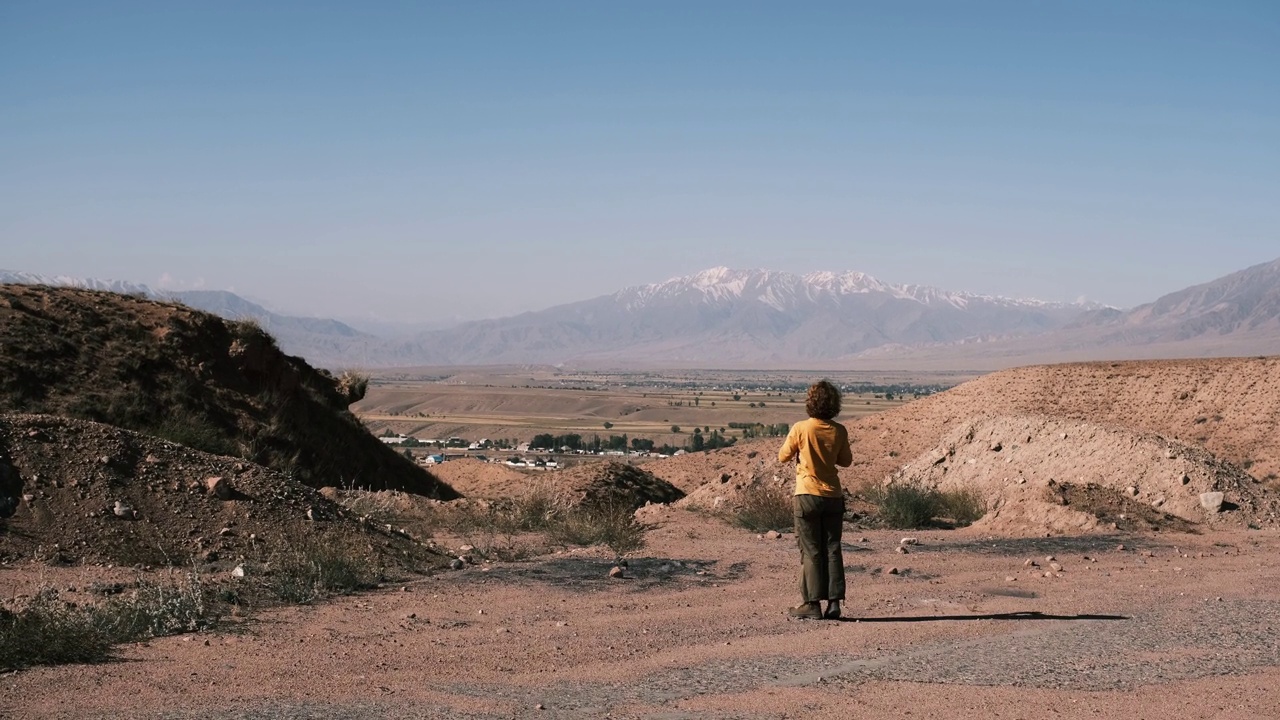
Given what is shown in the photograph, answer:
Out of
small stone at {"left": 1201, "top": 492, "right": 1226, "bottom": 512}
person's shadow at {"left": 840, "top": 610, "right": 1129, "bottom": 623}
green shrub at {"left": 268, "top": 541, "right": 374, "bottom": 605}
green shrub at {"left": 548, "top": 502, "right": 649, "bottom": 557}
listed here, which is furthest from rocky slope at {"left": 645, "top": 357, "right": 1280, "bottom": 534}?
green shrub at {"left": 268, "top": 541, "right": 374, "bottom": 605}

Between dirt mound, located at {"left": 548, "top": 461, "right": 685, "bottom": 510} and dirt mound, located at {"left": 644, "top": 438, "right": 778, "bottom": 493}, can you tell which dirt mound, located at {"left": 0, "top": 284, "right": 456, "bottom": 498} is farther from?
dirt mound, located at {"left": 644, "top": 438, "right": 778, "bottom": 493}

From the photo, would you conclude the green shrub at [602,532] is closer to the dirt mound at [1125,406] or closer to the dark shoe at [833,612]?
the dark shoe at [833,612]

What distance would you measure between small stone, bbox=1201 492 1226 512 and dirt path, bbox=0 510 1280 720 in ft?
16.9

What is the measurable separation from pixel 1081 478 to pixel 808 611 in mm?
12210

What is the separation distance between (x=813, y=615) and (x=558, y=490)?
1154cm

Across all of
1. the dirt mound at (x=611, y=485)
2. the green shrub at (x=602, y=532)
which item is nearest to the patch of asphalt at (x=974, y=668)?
the green shrub at (x=602, y=532)

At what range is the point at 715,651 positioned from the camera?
8203mm

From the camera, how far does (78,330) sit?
62.3 feet

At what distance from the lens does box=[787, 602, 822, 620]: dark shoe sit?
9.28 metres

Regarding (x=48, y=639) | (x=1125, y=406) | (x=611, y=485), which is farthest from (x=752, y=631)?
(x=1125, y=406)

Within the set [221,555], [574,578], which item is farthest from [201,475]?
[574,578]

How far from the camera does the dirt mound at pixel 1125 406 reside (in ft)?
102

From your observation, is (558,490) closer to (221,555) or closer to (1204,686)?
(221,555)

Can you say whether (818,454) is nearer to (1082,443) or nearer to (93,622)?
(93,622)
